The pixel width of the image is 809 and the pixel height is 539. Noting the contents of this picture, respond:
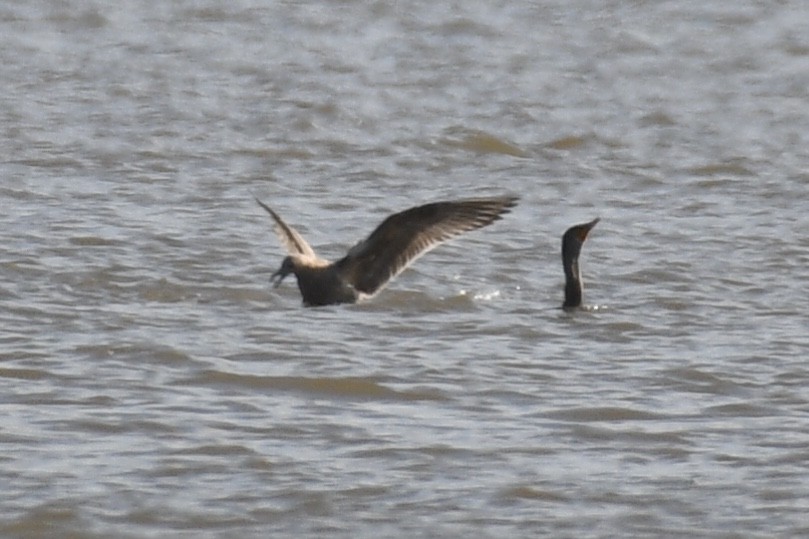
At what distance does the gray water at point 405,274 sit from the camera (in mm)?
7531

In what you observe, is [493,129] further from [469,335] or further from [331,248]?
[469,335]

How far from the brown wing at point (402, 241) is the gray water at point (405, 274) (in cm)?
17

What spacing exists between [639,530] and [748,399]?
1.68 metres

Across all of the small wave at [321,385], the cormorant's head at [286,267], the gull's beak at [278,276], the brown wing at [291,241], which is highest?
the brown wing at [291,241]

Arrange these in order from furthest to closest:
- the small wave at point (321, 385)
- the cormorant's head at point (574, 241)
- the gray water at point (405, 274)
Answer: the cormorant's head at point (574, 241), the small wave at point (321, 385), the gray water at point (405, 274)

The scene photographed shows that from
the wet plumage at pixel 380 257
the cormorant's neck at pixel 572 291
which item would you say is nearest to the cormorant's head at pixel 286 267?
the wet plumage at pixel 380 257

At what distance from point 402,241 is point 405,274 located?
0.83 m

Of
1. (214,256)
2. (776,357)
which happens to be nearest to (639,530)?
(776,357)

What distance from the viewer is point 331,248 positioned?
38.4 feet

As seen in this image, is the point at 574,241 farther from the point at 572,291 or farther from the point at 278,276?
the point at 278,276

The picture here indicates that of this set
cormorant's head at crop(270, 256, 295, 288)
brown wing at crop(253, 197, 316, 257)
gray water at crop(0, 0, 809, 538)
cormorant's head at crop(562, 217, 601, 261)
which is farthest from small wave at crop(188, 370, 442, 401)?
cormorant's head at crop(562, 217, 601, 261)

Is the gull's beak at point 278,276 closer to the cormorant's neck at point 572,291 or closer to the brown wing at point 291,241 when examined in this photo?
the brown wing at point 291,241

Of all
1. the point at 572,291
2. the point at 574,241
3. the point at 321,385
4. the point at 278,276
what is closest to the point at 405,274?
the point at 278,276

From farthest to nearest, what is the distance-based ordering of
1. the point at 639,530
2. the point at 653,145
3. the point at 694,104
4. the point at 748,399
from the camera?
1. the point at 694,104
2. the point at 653,145
3. the point at 748,399
4. the point at 639,530
